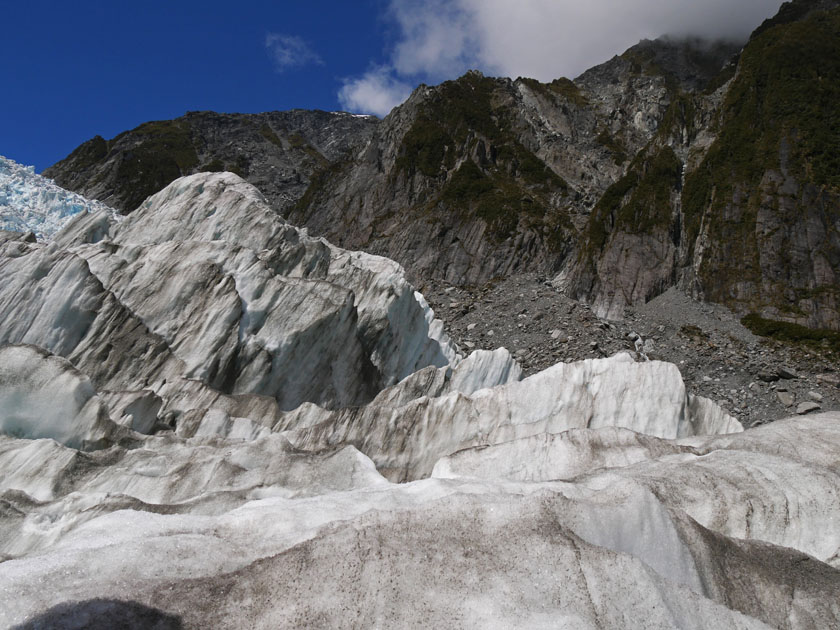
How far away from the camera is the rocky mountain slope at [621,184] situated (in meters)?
60.8

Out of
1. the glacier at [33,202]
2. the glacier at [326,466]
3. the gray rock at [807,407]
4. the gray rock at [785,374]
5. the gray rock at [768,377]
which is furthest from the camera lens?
the gray rock at [785,374]

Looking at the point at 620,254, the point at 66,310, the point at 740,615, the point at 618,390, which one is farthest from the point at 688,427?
the point at 620,254

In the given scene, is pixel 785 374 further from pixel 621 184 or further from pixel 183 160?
pixel 183 160

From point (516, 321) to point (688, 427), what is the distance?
44.1 m

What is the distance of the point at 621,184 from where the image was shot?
78.1 m

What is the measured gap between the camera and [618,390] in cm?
1861

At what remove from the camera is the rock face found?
430ft

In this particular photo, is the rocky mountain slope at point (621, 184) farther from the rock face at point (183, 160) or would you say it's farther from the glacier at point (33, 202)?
the glacier at point (33, 202)

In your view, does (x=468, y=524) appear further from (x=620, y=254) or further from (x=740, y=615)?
(x=620, y=254)

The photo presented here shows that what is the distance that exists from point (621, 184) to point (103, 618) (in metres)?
82.0

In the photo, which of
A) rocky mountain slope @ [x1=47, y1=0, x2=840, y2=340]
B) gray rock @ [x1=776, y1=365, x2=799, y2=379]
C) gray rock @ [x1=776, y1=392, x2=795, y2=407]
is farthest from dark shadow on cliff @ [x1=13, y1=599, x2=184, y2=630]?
rocky mountain slope @ [x1=47, y1=0, x2=840, y2=340]

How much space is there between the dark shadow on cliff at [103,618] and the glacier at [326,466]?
0.03 m

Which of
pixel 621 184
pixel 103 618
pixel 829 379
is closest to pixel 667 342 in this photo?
pixel 829 379

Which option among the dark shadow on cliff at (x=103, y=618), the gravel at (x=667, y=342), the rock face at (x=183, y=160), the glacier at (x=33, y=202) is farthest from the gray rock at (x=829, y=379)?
the rock face at (x=183, y=160)
